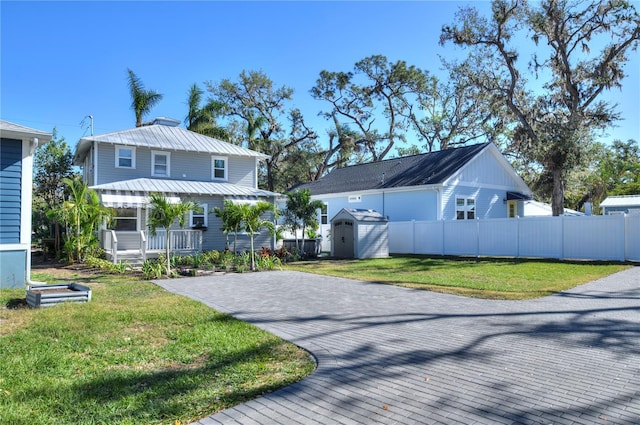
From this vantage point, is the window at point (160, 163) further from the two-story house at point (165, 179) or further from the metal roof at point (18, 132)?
the metal roof at point (18, 132)

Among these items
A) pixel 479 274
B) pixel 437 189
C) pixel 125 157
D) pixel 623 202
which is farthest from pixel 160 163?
pixel 623 202

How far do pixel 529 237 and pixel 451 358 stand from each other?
14.9 meters

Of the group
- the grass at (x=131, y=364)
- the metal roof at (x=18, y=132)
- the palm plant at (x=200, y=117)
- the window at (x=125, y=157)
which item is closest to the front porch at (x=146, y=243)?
the window at (x=125, y=157)

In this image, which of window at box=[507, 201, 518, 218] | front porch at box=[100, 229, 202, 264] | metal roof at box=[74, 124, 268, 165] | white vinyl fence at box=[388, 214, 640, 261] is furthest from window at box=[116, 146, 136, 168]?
window at box=[507, 201, 518, 218]

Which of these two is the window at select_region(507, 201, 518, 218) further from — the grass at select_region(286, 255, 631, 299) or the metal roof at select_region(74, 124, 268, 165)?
the metal roof at select_region(74, 124, 268, 165)

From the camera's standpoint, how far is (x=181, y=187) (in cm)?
2003

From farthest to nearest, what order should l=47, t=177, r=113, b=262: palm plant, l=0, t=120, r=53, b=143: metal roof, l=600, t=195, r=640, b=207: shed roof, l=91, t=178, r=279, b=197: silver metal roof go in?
l=600, t=195, r=640, b=207: shed roof < l=91, t=178, r=279, b=197: silver metal roof < l=47, t=177, r=113, b=262: palm plant < l=0, t=120, r=53, b=143: metal roof

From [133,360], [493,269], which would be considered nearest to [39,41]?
[133,360]

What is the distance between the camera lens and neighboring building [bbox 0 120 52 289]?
10258mm

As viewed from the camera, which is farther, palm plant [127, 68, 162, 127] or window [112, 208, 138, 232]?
palm plant [127, 68, 162, 127]

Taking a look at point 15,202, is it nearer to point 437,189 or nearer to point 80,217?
point 80,217

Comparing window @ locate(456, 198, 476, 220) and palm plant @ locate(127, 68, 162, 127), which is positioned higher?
palm plant @ locate(127, 68, 162, 127)

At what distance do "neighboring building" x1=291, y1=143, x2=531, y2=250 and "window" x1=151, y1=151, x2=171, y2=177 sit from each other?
9.59 metres

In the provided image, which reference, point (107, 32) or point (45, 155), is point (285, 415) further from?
point (45, 155)
